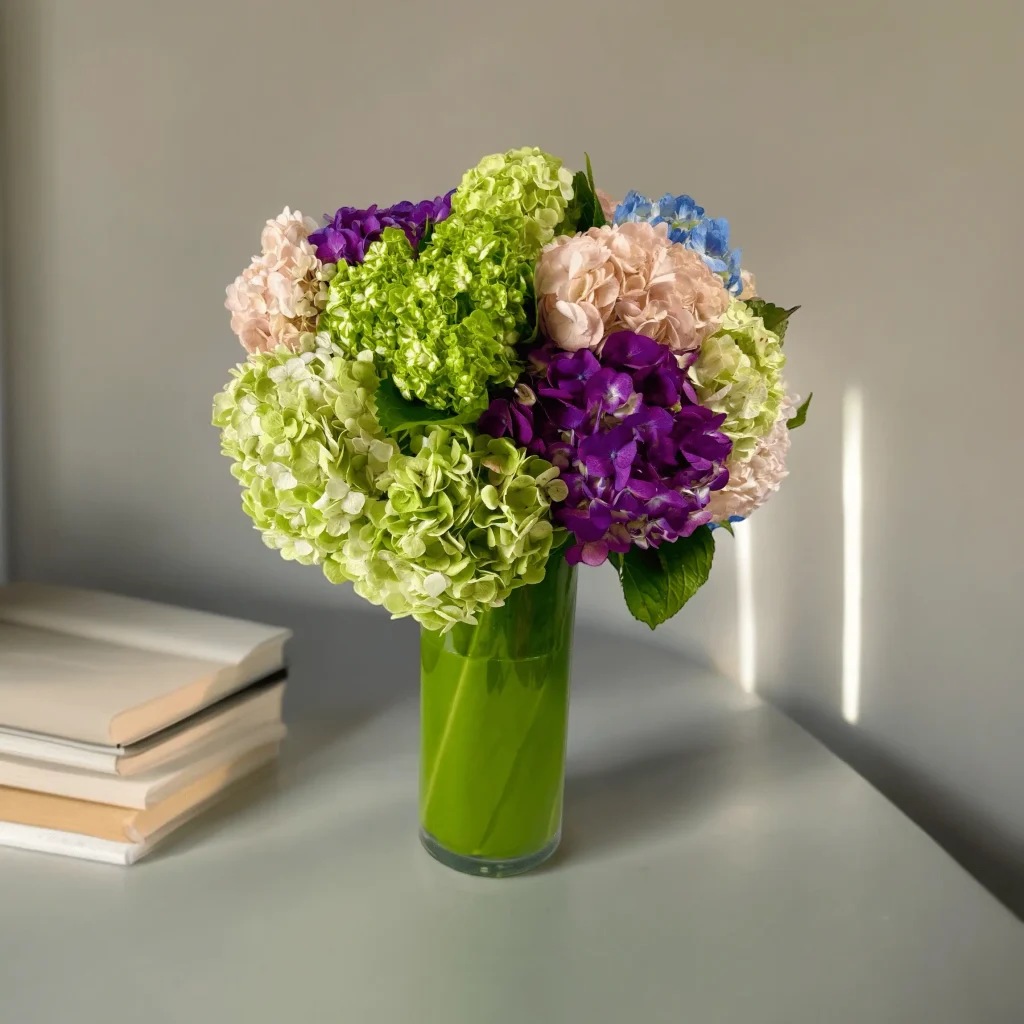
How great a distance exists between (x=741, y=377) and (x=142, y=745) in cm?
53

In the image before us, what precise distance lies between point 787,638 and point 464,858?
568 mm

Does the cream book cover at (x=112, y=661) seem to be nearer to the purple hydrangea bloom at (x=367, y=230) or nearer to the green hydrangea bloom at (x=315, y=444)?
the green hydrangea bloom at (x=315, y=444)

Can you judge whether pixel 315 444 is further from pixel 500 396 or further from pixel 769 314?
pixel 769 314

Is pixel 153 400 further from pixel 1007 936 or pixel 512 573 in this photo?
pixel 1007 936

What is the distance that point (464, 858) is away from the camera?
2.48 feet

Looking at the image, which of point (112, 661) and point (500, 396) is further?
point (112, 661)

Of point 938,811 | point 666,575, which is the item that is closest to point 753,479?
point 666,575

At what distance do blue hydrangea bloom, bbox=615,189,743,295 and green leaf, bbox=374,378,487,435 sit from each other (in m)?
0.19

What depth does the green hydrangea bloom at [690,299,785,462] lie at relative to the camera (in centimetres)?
59

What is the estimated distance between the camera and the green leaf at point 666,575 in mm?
644

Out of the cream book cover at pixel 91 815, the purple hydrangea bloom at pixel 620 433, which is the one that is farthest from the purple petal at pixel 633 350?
the cream book cover at pixel 91 815

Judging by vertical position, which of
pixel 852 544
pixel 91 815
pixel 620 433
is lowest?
pixel 91 815

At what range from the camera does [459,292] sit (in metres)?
0.55

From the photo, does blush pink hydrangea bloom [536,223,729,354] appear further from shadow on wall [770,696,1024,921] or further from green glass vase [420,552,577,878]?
shadow on wall [770,696,1024,921]
